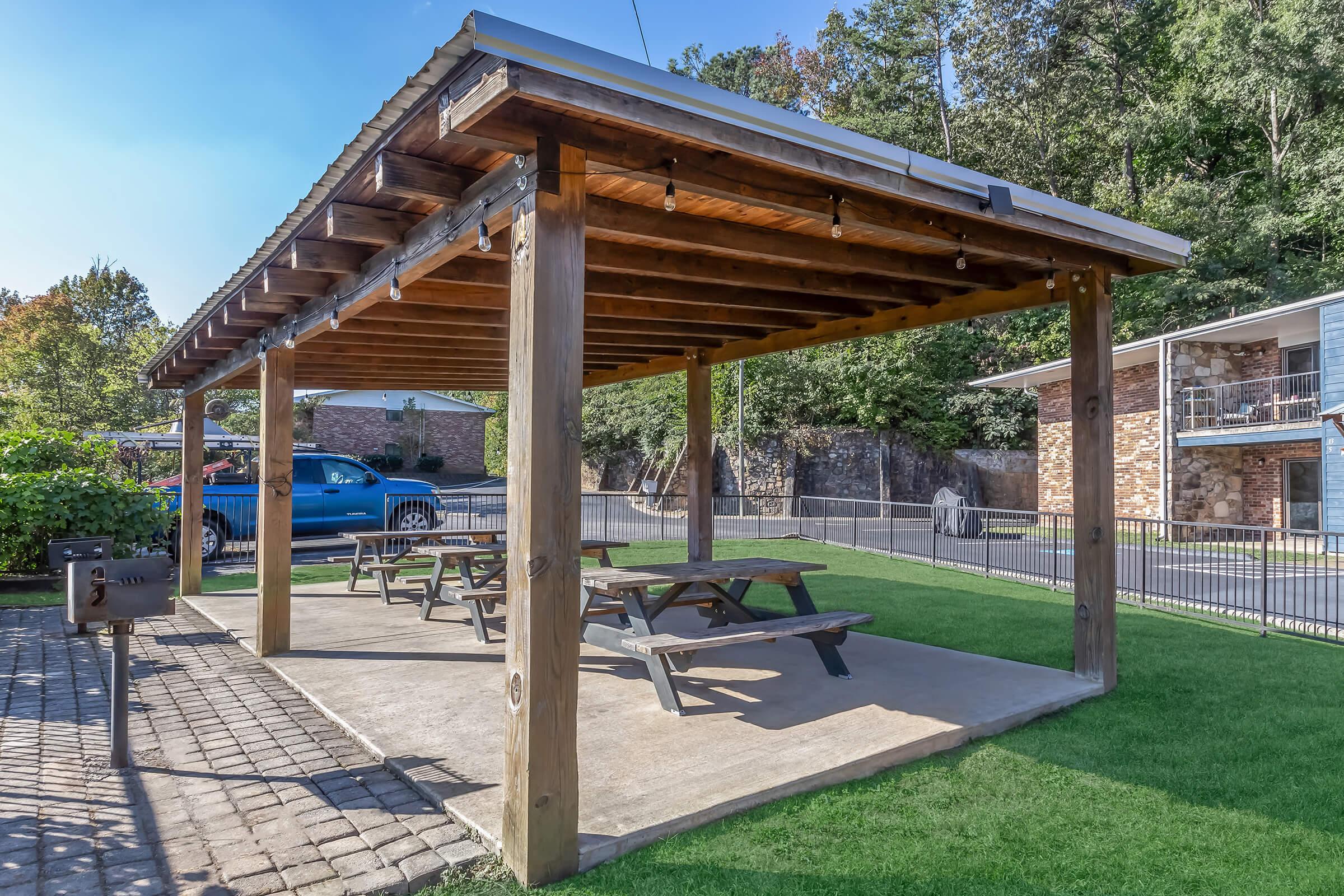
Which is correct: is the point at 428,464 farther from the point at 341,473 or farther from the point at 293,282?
the point at 293,282

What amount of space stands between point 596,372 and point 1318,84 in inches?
1065

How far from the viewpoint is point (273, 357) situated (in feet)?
A: 19.8

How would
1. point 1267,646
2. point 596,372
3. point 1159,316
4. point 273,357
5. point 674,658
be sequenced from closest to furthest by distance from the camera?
point 674,658 → point 273,357 → point 1267,646 → point 596,372 → point 1159,316

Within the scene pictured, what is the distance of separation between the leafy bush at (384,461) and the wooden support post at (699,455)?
2797cm

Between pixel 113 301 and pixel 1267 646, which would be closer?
pixel 1267 646

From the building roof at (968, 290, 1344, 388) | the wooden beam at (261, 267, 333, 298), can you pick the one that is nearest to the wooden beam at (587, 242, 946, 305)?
the wooden beam at (261, 267, 333, 298)

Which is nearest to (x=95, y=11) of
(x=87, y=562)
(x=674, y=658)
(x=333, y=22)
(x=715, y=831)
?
(x=333, y=22)

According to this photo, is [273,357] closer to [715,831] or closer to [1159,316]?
[715,831]

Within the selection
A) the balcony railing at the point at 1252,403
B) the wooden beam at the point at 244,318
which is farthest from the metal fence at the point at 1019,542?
the wooden beam at the point at 244,318

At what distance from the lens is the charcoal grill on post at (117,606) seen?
3.53m

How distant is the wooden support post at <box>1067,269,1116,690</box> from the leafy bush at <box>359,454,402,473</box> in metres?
32.1

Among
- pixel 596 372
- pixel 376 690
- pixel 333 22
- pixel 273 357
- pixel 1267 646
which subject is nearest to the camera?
pixel 376 690

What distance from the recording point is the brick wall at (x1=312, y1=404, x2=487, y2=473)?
3431cm

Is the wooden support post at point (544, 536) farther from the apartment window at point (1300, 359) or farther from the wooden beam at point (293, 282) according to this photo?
the apartment window at point (1300, 359)
